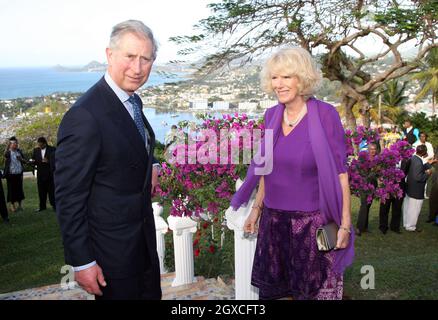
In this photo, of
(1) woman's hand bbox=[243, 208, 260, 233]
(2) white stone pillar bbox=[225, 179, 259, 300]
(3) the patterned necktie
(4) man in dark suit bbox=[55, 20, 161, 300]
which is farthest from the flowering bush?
(4) man in dark suit bbox=[55, 20, 161, 300]

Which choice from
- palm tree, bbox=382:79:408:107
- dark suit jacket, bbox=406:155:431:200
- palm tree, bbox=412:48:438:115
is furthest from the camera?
palm tree, bbox=382:79:408:107

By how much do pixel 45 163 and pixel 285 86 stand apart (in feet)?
27.7

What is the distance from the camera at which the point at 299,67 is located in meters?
2.17

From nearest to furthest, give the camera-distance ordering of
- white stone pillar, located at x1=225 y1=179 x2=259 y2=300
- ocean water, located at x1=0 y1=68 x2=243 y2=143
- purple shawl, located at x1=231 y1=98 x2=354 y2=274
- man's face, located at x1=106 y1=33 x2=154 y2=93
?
man's face, located at x1=106 y1=33 x2=154 y2=93
purple shawl, located at x1=231 y1=98 x2=354 y2=274
white stone pillar, located at x1=225 y1=179 x2=259 y2=300
ocean water, located at x1=0 y1=68 x2=243 y2=143

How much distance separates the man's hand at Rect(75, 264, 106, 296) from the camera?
1740 millimetres

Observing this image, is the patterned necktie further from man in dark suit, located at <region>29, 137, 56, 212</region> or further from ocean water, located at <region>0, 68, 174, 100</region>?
man in dark suit, located at <region>29, 137, 56, 212</region>

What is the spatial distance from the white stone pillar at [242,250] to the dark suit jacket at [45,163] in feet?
24.4

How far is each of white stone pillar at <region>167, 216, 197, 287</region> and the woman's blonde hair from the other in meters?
2.20

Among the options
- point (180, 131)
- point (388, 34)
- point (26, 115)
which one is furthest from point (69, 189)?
point (26, 115)

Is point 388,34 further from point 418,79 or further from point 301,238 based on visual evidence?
point 418,79

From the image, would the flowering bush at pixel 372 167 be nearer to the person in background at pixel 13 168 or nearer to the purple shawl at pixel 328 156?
the purple shawl at pixel 328 156

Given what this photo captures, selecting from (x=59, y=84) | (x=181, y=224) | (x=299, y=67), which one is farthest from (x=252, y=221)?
(x=59, y=84)

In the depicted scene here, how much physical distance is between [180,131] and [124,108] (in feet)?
6.28

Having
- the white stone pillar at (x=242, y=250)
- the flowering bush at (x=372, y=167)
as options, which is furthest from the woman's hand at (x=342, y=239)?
the flowering bush at (x=372, y=167)
